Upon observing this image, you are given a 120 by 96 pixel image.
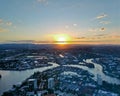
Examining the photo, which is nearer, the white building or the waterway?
the white building

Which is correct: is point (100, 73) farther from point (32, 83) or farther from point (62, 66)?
point (32, 83)

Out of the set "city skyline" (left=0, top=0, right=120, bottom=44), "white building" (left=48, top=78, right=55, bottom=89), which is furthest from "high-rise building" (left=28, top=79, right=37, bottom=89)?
"city skyline" (left=0, top=0, right=120, bottom=44)

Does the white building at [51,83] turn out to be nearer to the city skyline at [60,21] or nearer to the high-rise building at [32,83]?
the high-rise building at [32,83]

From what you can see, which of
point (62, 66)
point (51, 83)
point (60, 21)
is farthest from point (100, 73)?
point (60, 21)

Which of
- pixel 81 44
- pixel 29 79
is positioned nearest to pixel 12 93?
pixel 29 79

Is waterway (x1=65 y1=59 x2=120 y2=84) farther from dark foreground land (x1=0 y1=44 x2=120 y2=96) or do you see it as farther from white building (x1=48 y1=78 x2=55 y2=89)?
white building (x1=48 y1=78 x2=55 y2=89)

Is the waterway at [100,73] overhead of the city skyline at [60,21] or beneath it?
beneath

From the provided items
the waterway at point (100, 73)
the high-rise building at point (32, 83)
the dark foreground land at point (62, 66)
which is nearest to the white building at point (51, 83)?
the dark foreground land at point (62, 66)

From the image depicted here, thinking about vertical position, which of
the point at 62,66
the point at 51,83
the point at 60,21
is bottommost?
the point at 51,83

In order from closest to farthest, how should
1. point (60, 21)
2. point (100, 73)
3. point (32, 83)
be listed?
1. point (32, 83)
2. point (60, 21)
3. point (100, 73)
